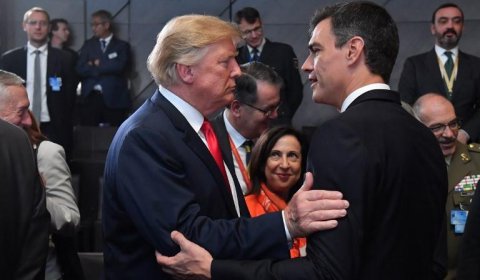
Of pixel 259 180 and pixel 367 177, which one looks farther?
pixel 259 180

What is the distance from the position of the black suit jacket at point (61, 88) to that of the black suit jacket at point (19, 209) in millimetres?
5105

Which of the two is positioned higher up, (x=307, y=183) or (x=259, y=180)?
(x=307, y=183)

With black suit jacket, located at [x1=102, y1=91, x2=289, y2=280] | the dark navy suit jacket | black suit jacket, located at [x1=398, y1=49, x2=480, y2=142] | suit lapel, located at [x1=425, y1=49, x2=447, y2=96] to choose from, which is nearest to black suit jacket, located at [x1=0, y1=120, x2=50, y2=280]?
black suit jacket, located at [x1=102, y1=91, x2=289, y2=280]

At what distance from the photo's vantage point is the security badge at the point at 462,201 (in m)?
3.71

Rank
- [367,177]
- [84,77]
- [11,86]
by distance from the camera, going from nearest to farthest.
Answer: [367,177], [11,86], [84,77]

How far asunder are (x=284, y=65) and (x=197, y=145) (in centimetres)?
492

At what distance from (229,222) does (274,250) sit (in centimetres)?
15

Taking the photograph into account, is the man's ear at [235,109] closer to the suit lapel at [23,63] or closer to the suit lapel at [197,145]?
the suit lapel at [197,145]

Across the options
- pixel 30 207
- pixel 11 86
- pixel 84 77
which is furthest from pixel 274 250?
pixel 84 77

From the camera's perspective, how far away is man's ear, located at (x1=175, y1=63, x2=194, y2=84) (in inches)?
95.9

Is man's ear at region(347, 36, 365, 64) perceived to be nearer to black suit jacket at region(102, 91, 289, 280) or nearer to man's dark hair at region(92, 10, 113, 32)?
black suit jacket at region(102, 91, 289, 280)

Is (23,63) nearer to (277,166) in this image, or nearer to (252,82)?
(252,82)

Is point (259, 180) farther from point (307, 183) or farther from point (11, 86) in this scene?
Result: point (307, 183)

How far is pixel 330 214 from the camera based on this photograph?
1.99 m
